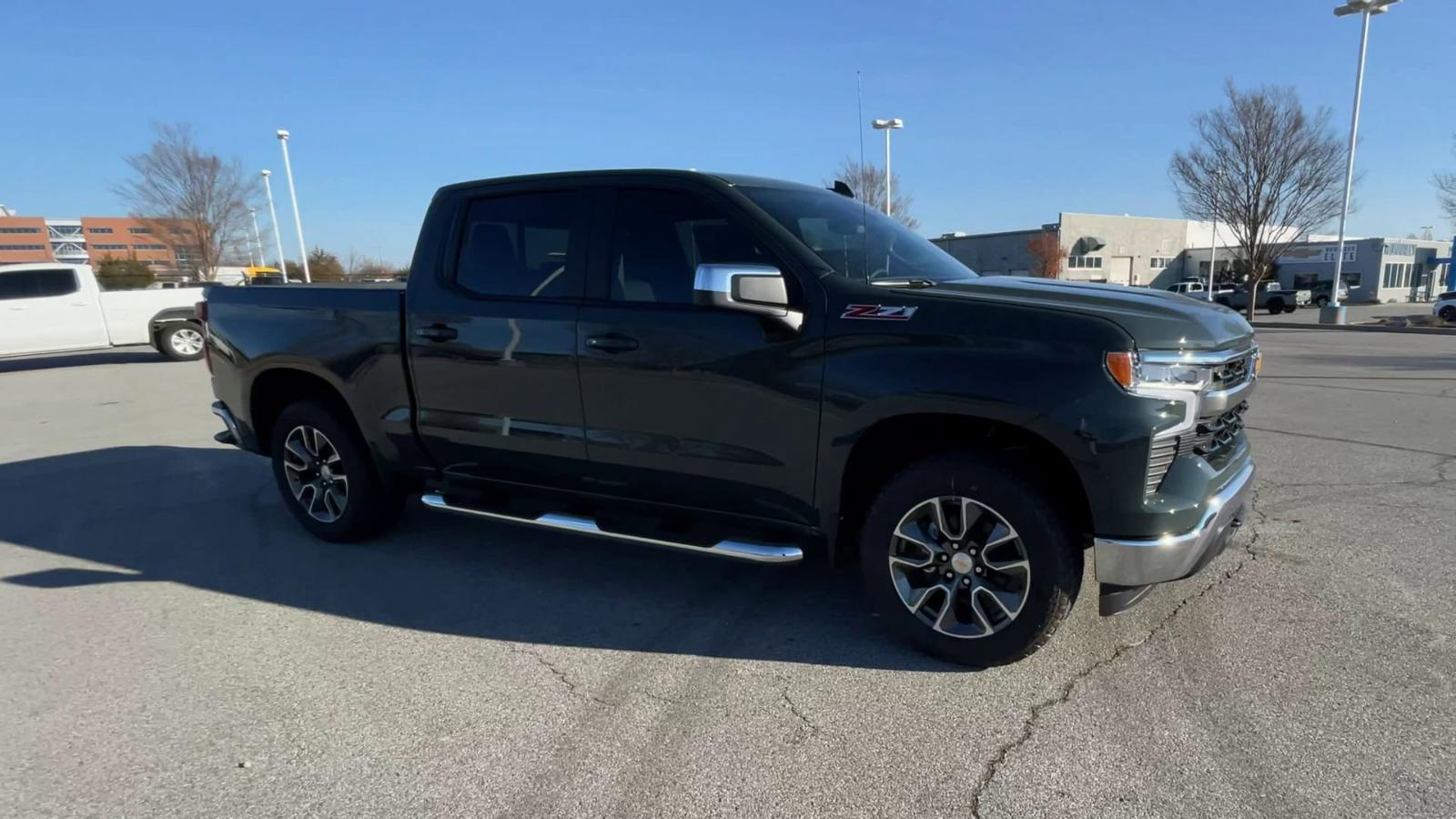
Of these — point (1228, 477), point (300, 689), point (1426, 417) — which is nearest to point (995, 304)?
point (1228, 477)

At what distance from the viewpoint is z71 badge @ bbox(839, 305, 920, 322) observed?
3.03m

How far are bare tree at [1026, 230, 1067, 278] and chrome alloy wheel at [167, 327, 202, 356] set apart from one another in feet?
143

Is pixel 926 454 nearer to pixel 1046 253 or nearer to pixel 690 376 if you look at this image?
pixel 690 376

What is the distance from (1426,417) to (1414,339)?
14529mm

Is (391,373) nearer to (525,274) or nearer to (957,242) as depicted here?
(525,274)

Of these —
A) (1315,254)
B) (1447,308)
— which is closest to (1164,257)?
(1315,254)

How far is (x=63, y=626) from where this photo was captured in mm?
3822

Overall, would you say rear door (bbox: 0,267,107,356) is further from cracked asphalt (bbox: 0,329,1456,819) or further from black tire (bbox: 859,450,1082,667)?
black tire (bbox: 859,450,1082,667)

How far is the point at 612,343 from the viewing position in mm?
3611

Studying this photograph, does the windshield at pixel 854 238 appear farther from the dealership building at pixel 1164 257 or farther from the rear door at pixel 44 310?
the dealership building at pixel 1164 257

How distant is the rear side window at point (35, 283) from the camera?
53.5 feet

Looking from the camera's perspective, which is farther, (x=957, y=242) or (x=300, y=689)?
(x=957, y=242)

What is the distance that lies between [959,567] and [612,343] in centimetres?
176

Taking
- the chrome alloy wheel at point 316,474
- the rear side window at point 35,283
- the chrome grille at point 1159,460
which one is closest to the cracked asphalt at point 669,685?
the chrome alloy wheel at point 316,474
